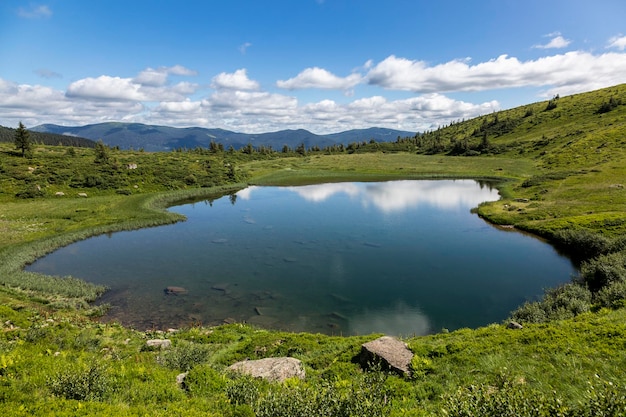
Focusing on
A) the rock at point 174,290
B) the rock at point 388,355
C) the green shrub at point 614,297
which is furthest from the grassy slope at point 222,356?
the rock at point 174,290

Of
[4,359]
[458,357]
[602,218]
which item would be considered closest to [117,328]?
[4,359]

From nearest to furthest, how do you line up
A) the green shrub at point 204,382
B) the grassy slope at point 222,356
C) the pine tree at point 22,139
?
1. the grassy slope at point 222,356
2. the green shrub at point 204,382
3. the pine tree at point 22,139

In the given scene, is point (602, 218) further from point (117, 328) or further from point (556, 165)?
point (556, 165)

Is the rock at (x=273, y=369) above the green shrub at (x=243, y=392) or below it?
below

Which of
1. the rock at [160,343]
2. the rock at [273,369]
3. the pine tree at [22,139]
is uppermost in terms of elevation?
the pine tree at [22,139]

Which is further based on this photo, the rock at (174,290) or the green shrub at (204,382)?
the rock at (174,290)

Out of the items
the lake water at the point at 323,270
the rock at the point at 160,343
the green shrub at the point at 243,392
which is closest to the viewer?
the green shrub at the point at 243,392

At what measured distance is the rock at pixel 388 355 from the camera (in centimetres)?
1514

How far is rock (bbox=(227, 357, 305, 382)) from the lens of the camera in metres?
14.8

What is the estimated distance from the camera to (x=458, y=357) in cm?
1571

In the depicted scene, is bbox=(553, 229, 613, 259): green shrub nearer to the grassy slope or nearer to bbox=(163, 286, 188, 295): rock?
the grassy slope

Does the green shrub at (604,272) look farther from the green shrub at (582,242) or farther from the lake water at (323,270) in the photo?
the green shrub at (582,242)

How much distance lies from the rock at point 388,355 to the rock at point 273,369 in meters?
3.21

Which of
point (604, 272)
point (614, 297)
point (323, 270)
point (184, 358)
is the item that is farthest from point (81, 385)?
point (604, 272)
